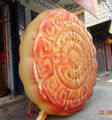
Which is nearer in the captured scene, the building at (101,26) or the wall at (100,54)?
the building at (101,26)

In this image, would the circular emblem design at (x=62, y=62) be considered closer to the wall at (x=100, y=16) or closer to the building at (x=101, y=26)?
the building at (x=101, y=26)

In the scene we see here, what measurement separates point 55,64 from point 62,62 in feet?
0.60

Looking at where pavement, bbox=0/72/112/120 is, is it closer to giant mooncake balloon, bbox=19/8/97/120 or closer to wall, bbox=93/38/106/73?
giant mooncake balloon, bbox=19/8/97/120

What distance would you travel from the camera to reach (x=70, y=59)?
2.93 metres

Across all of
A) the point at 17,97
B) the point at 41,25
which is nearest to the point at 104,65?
the point at 17,97

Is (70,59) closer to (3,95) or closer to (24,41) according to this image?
(24,41)

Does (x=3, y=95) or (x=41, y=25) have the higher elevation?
(x=41, y=25)

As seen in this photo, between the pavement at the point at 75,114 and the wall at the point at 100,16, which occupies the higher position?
the wall at the point at 100,16

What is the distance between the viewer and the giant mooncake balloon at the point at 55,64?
2.38 m

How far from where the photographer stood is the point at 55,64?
262 cm

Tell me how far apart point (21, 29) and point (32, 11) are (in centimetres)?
98

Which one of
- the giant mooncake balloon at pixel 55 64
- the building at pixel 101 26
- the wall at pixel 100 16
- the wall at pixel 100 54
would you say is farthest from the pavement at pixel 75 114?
the wall at pixel 100 54

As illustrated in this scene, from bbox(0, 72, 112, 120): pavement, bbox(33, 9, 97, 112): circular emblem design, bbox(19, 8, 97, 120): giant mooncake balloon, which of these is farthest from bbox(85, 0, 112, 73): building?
bbox(0, 72, 112, 120): pavement

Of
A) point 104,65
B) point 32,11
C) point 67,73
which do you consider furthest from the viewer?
point 104,65
